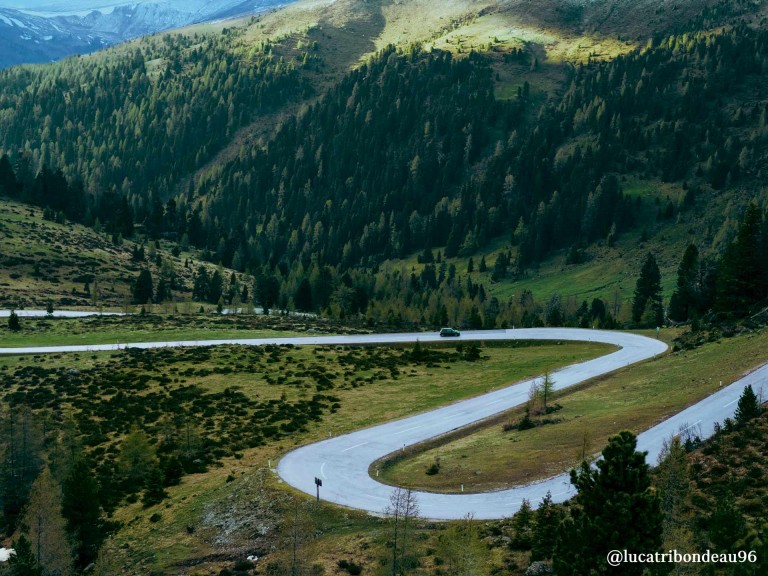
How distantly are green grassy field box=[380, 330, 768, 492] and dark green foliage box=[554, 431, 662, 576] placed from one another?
12.4 meters

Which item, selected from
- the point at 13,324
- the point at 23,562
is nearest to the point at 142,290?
the point at 13,324

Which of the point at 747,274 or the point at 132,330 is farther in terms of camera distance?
the point at 132,330

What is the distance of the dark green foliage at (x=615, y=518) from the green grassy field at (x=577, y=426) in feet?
40.8

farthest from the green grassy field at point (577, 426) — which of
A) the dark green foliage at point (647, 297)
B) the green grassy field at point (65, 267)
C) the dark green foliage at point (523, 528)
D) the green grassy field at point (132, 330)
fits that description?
the green grassy field at point (65, 267)

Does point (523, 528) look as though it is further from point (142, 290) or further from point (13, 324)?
point (142, 290)

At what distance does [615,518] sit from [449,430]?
35.7m

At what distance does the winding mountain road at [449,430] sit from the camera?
43075 mm

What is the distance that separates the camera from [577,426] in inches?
2211

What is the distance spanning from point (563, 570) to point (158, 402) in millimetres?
59787

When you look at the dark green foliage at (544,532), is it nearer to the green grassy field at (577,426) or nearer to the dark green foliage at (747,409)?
the green grassy field at (577,426)

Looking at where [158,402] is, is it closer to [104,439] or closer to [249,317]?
[104,439]

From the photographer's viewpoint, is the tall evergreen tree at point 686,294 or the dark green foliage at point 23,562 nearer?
the dark green foliage at point 23,562

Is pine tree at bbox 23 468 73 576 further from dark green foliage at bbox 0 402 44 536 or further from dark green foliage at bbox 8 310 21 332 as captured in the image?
dark green foliage at bbox 8 310 21 332

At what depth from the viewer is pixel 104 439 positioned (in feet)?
222
